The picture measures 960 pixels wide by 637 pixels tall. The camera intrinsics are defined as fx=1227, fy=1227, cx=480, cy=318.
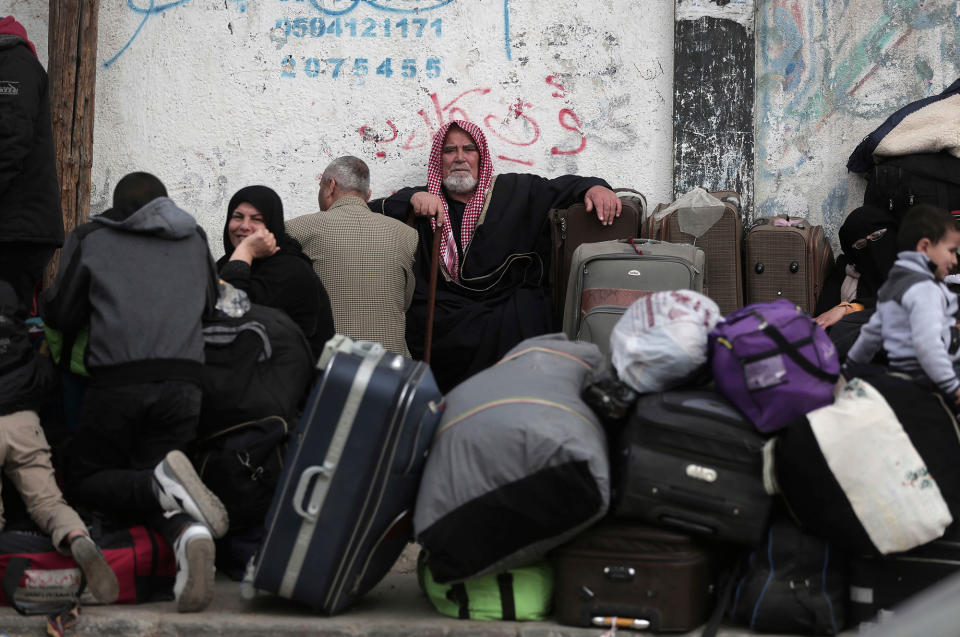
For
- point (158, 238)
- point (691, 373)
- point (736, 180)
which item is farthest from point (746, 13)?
point (158, 238)

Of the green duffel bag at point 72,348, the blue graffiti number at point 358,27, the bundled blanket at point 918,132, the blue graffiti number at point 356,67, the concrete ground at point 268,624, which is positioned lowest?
the concrete ground at point 268,624

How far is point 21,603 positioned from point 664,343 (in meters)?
2.30

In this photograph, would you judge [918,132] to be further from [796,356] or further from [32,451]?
[32,451]

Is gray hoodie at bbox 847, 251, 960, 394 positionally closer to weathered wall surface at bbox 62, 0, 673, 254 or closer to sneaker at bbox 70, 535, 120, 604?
weathered wall surface at bbox 62, 0, 673, 254

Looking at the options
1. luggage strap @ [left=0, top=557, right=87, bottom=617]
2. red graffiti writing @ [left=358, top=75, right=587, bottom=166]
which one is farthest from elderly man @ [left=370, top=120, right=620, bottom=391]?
luggage strap @ [left=0, top=557, right=87, bottom=617]

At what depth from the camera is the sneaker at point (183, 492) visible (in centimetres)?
412

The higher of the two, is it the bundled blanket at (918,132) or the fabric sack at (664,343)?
the bundled blanket at (918,132)

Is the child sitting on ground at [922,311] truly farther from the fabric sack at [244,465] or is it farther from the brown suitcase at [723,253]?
the fabric sack at [244,465]

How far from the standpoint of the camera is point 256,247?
5184mm

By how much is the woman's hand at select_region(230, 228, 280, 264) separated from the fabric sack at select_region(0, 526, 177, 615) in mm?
1308

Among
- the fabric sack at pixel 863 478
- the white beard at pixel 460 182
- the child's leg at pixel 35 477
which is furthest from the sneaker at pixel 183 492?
the white beard at pixel 460 182

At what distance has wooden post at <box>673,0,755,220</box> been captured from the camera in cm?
651

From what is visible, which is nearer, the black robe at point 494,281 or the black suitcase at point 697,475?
the black suitcase at point 697,475

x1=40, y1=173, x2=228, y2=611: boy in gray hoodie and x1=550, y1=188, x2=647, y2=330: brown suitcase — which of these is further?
x1=550, y1=188, x2=647, y2=330: brown suitcase
